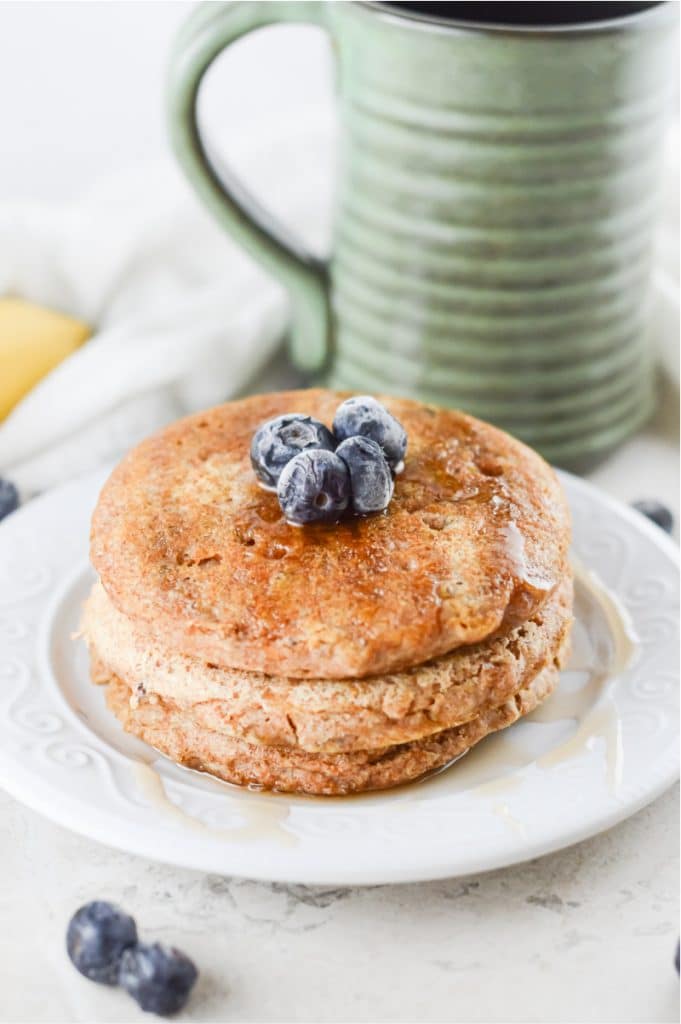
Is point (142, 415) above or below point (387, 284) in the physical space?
below

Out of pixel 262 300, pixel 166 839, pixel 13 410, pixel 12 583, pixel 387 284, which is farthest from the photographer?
pixel 262 300

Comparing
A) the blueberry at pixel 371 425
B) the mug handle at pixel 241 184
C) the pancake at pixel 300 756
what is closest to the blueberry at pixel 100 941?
the pancake at pixel 300 756

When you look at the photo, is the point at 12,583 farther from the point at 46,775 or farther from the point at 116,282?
the point at 116,282

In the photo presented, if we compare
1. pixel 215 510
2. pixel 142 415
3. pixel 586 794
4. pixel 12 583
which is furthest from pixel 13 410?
pixel 586 794

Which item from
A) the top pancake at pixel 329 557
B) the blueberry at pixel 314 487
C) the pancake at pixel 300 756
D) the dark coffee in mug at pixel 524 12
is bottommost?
the pancake at pixel 300 756

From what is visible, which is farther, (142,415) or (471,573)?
(142,415)

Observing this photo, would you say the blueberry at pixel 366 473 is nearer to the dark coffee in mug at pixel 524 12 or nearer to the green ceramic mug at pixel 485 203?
the green ceramic mug at pixel 485 203

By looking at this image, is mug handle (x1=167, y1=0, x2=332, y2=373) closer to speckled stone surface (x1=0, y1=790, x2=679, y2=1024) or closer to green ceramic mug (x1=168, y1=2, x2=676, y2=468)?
green ceramic mug (x1=168, y1=2, x2=676, y2=468)
